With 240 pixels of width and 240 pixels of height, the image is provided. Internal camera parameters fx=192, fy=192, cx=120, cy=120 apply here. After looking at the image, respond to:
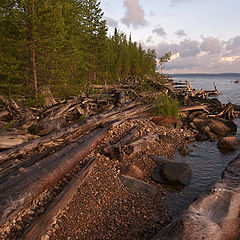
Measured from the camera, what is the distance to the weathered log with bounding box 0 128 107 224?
4.11 m

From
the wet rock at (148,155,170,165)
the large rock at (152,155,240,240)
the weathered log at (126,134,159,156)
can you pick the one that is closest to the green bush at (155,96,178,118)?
the weathered log at (126,134,159,156)

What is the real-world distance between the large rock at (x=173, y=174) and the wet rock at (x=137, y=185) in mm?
736

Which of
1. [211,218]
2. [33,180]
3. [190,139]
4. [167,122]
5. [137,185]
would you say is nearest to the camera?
[211,218]

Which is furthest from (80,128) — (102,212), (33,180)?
(102,212)

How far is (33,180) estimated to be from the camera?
4.79 m

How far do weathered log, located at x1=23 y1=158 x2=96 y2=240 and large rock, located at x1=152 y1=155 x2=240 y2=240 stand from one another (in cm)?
230

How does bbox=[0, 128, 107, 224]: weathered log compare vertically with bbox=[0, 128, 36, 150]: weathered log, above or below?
below

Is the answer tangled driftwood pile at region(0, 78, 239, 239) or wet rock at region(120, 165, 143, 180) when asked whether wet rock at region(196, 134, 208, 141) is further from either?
wet rock at region(120, 165, 143, 180)

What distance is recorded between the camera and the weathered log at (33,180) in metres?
4.11

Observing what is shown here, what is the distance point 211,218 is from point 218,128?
33.2 feet

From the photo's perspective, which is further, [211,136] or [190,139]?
[211,136]

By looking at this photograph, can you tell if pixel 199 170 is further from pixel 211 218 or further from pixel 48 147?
pixel 48 147

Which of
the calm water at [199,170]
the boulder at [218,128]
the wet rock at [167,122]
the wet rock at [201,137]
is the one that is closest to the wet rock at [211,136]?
the wet rock at [201,137]

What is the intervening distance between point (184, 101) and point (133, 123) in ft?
23.6
